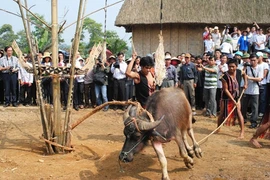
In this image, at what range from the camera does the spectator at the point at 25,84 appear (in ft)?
42.6

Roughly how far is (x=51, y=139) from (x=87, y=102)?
6.87 meters

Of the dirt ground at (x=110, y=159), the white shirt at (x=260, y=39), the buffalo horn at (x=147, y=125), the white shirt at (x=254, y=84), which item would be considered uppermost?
the white shirt at (x=260, y=39)

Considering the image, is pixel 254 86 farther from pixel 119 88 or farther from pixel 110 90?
pixel 110 90

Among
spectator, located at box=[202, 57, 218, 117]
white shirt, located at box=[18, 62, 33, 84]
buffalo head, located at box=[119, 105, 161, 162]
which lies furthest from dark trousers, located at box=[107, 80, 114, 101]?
buffalo head, located at box=[119, 105, 161, 162]

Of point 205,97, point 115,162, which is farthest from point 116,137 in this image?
point 205,97

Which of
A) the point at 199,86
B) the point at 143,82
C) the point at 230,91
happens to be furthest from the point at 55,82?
the point at 199,86

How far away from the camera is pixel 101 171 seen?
6129 millimetres

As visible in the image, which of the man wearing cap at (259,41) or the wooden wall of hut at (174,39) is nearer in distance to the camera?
the man wearing cap at (259,41)

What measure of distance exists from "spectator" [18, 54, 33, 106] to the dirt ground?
3839 mm

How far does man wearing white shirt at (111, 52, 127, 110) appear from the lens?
12.9 m

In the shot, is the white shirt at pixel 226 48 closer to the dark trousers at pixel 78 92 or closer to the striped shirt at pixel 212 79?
the striped shirt at pixel 212 79

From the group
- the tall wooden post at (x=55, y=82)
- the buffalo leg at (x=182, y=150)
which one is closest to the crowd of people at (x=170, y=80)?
the tall wooden post at (x=55, y=82)

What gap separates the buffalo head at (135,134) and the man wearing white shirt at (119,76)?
732 cm

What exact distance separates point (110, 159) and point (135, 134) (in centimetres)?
147
